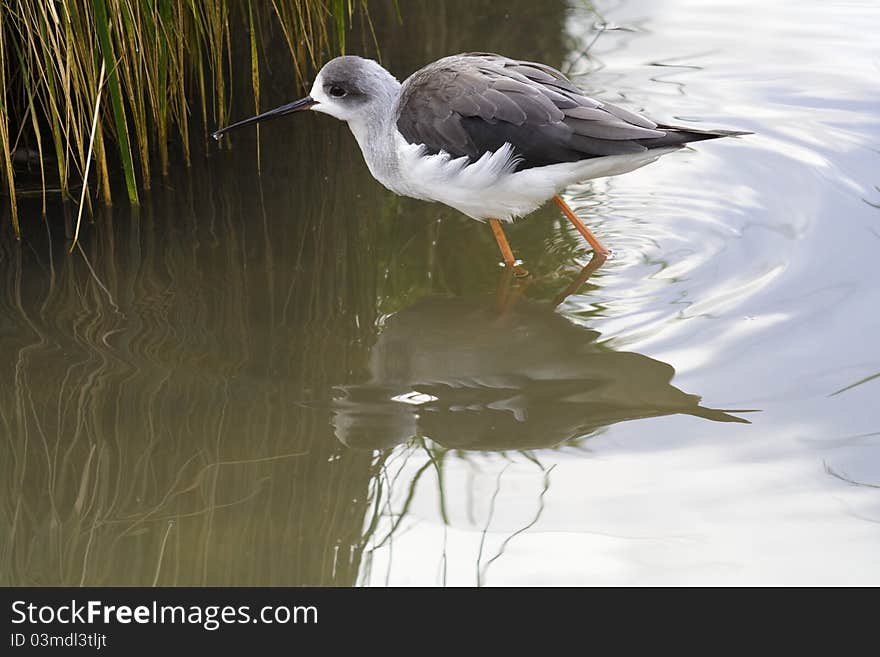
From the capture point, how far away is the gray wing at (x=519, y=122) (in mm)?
4789

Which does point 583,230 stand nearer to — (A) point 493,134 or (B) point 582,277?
(B) point 582,277

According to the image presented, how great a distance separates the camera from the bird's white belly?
4.83m

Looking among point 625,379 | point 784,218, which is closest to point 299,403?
point 625,379

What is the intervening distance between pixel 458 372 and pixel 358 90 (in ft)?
4.78

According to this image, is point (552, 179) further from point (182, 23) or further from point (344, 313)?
point (182, 23)

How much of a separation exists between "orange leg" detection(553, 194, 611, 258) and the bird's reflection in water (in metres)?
0.43

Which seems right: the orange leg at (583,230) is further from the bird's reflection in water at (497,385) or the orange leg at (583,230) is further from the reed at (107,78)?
the reed at (107,78)

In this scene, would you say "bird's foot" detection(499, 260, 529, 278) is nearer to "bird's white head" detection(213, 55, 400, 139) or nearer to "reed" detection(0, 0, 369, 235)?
"bird's white head" detection(213, 55, 400, 139)

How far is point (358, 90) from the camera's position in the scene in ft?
16.9

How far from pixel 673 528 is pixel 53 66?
3.42m

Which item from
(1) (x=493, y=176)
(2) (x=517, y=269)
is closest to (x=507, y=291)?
(2) (x=517, y=269)

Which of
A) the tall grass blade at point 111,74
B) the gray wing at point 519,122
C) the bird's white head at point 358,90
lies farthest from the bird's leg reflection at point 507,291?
the tall grass blade at point 111,74

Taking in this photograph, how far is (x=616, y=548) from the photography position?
3.51 meters

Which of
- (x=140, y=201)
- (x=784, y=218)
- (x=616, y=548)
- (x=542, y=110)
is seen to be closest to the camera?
(x=616, y=548)
